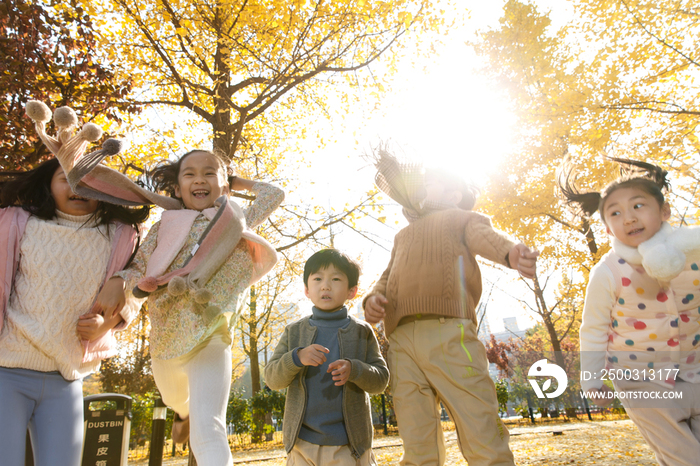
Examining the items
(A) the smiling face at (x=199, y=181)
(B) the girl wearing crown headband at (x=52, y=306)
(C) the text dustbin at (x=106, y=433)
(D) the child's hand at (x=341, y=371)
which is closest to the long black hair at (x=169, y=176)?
(A) the smiling face at (x=199, y=181)

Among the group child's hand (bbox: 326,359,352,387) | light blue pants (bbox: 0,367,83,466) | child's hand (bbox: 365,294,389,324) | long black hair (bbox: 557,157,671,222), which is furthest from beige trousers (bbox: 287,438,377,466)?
long black hair (bbox: 557,157,671,222)

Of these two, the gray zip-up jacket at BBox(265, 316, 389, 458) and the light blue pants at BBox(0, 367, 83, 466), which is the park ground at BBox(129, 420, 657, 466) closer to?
the gray zip-up jacket at BBox(265, 316, 389, 458)

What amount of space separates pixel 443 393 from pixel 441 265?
626 millimetres

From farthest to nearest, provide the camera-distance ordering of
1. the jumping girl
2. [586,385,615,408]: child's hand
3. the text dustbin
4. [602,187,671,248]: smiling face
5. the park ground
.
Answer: the park ground, the text dustbin, [602,187,671,248]: smiling face, [586,385,615,408]: child's hand, the jumping girl

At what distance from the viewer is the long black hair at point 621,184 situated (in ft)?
6.77

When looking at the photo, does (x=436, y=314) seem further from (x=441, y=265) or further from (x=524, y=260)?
(x=524, y=260)

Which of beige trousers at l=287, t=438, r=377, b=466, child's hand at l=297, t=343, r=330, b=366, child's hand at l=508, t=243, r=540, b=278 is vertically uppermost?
child's hand at l=508, t=243, r=540, b=278

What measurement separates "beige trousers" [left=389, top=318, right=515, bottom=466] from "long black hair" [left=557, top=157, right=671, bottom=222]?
1.05m

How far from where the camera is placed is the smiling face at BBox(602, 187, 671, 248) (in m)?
2.00

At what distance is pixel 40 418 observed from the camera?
70.4 inches

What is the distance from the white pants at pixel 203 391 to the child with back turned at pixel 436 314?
780mm

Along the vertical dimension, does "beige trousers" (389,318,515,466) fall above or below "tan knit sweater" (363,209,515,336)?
below

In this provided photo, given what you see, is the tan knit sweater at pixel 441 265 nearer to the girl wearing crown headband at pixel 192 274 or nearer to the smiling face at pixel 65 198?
the girl wearing crown headband at pixel 192 274

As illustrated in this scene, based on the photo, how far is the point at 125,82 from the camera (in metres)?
4.05
